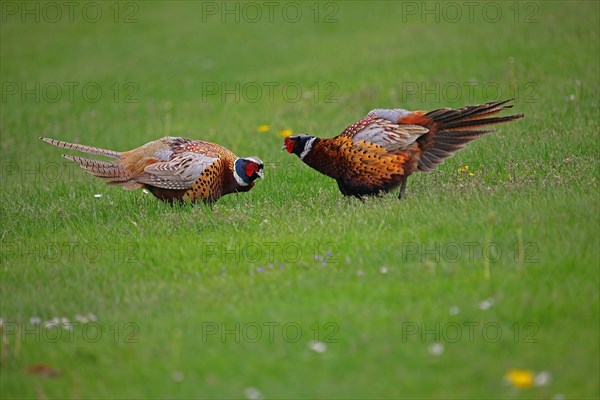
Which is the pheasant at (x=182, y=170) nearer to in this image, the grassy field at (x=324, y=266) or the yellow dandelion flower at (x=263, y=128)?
the grassy field at (x=324, y=266)

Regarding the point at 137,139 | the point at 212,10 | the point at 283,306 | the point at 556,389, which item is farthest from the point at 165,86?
the point at 556,389

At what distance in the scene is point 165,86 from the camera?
1497cm

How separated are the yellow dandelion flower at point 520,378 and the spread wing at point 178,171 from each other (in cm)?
388

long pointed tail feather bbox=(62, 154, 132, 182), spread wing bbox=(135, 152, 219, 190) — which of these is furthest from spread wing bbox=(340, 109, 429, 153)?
long pointed tail feather bbox=(62, 154, 132, 182)

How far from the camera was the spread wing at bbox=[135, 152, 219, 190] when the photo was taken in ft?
24.6

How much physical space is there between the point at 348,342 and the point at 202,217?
2.62 m

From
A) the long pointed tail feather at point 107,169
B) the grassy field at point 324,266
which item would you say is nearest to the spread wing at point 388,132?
the grassy field at point 324,266

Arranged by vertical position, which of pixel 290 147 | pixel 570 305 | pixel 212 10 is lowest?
pixel 570 305

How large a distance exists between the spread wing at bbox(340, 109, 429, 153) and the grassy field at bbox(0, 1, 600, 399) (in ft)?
1.56

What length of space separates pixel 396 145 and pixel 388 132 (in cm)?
14

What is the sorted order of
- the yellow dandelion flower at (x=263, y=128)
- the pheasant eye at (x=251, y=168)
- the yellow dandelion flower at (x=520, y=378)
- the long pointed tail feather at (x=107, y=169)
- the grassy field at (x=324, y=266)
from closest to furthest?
the yellow dandelion flower at (x=520, y=378) < the grassy field at (x=324, y=266) < the pheasant eye at (x=251, y=168) < the long pointed tail feather at (x=107, y=169) < the yellow dandelion flower at (x=263, y=128)

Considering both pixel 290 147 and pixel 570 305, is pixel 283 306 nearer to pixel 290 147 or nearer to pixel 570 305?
pixel 570 305

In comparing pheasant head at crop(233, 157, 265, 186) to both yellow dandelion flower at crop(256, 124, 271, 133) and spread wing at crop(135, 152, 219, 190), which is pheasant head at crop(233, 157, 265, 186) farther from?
yellow dandelion flower at crop(256, 124, 271, 133)

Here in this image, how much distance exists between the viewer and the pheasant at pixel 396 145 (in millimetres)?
7129
